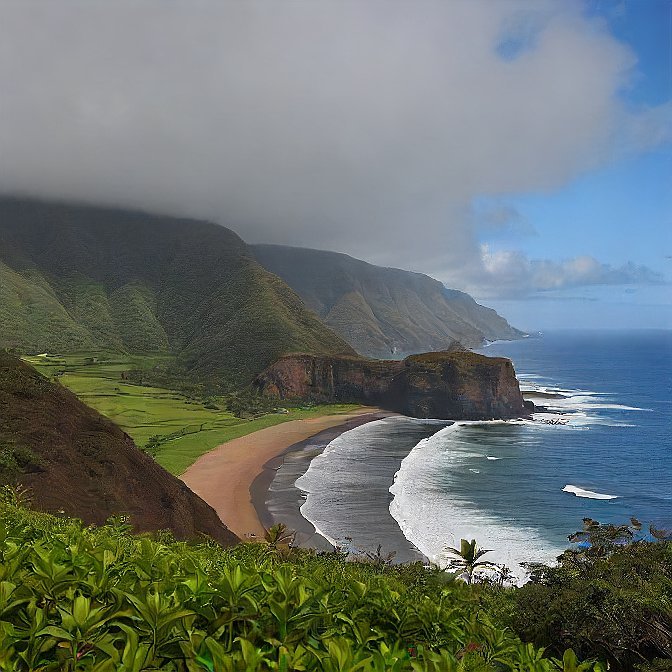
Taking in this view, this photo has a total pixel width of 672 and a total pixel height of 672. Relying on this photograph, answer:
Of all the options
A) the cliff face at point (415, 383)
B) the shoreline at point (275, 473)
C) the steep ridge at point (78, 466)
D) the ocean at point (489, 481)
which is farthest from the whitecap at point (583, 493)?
the cliff face at point (415, 383)

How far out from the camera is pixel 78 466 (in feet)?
84.9

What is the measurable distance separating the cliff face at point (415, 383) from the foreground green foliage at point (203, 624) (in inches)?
3248

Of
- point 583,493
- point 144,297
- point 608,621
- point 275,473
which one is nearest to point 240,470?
point 275,473

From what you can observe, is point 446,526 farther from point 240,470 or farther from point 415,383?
point 415,383

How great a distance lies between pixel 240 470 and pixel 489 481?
932 inches

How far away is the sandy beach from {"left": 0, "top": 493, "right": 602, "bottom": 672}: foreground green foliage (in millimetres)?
30246

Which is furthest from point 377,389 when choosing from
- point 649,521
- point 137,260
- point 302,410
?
point 137,260

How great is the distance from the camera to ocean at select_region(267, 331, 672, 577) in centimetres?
3438

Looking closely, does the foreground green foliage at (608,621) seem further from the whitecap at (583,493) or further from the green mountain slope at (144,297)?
the green mountain slope at (144,297)

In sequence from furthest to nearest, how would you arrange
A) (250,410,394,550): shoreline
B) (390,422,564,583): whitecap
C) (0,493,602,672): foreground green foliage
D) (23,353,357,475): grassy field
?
(23,353,357,475): grassy field
(250,410,394,550): shoreline
(390,422,564,583): whitecap
(0,493,602,672): foreground green foliage

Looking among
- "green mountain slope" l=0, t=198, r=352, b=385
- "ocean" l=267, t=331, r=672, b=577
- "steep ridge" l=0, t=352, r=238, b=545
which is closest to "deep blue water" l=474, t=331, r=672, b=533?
"ocean" l=267, t=331, r=672, b=577

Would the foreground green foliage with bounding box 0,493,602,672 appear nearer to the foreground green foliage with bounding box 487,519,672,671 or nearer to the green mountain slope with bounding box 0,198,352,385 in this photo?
the foreground green foliage with bounding box 487,519,672,671

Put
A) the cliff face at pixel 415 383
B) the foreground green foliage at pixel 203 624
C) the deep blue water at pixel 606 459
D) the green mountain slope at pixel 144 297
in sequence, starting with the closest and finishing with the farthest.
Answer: the foreground green foliage at pixel 203 624, the deep blue water at pixel 606 459, the cliff face at pixel 415 383, the green mountain slope at pixel 144 297

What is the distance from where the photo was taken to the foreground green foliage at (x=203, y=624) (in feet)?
8.38
